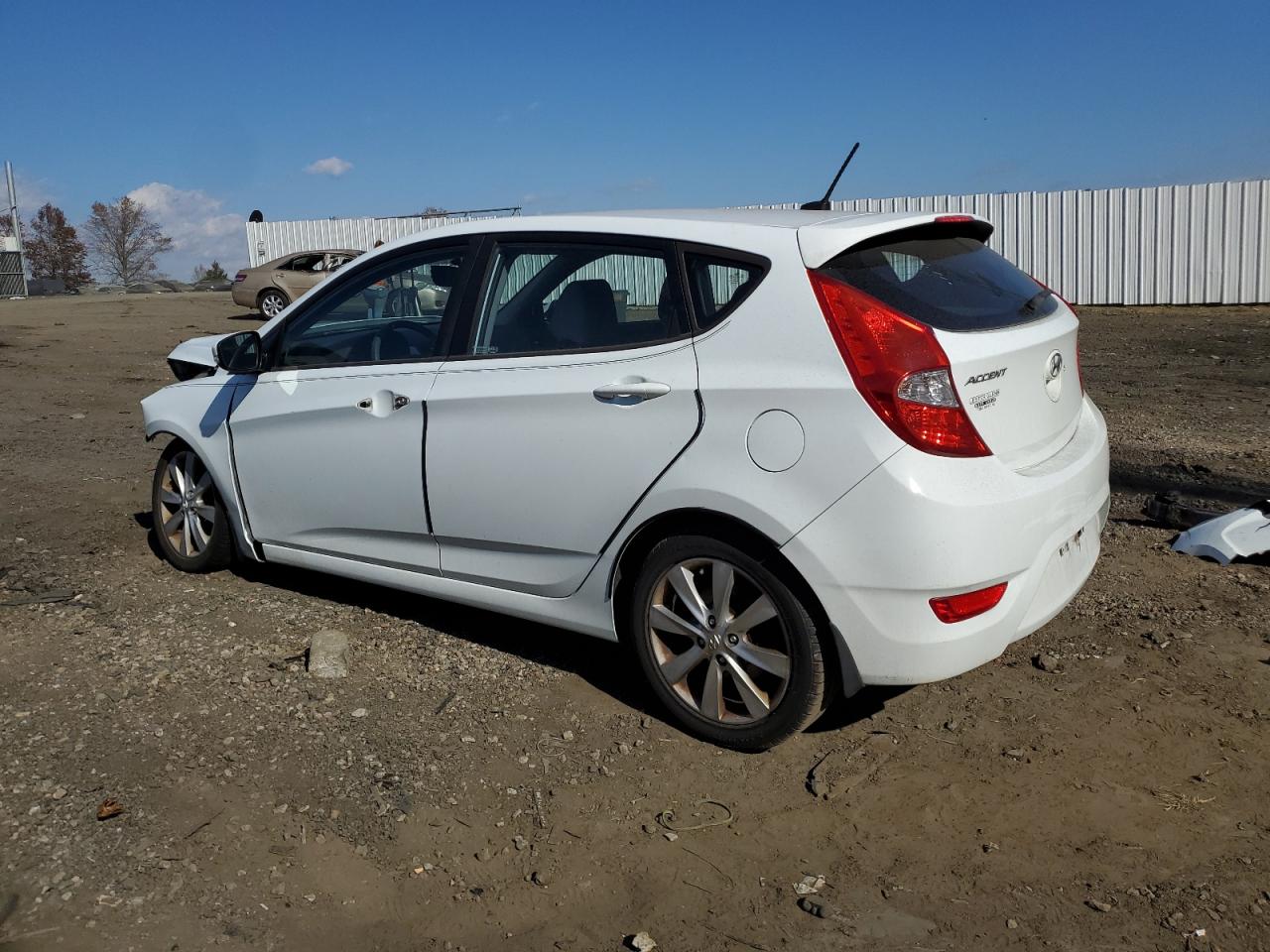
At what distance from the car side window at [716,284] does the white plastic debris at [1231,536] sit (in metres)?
3.15

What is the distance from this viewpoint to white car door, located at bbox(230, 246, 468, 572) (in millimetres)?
4608

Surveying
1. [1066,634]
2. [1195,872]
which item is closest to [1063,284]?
[1066,634]

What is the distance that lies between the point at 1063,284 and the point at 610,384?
77.4ft

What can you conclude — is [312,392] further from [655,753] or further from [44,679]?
[655,753]

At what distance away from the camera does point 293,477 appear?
5.08 m

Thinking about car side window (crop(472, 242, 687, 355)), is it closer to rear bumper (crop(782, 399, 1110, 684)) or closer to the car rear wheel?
rear bumper (crop(782, 399, 1110, 684))

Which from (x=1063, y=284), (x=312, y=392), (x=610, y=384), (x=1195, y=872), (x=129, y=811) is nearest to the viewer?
(x=1195, y=872)

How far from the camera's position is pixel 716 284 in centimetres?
383

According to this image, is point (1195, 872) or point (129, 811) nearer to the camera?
point (1195, 872)

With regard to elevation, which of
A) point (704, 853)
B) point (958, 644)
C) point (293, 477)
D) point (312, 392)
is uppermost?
point (312, 392)

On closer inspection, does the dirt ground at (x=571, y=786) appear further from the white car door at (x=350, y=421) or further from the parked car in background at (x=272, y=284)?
the parked car in background at (x=272, y=284)

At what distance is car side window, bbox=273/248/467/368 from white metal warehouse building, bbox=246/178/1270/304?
19.6 metres

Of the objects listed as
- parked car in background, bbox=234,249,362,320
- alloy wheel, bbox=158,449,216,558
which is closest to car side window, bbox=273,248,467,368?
alloy wheel, bbox=158,449,216,558

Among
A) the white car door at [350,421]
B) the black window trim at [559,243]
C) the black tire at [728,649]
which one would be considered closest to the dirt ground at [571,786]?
the black tire at [728,649]
